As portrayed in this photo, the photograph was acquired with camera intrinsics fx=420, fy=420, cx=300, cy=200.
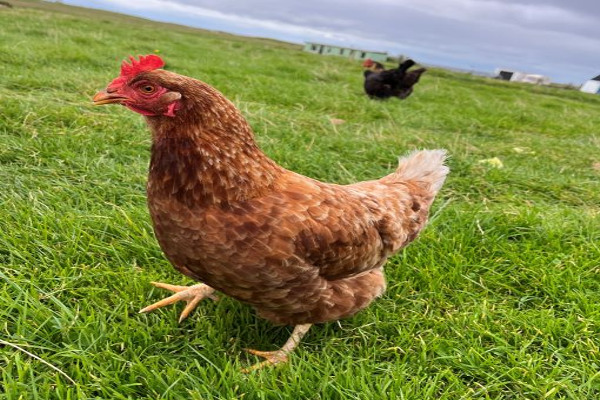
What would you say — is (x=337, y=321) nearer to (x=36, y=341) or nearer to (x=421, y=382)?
(x=421, y=382)

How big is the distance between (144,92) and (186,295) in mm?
1013

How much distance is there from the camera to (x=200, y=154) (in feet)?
4.94

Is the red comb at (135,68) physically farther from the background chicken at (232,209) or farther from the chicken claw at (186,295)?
the chicken claw at (186,295)

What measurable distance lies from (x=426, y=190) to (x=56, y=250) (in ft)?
6.67

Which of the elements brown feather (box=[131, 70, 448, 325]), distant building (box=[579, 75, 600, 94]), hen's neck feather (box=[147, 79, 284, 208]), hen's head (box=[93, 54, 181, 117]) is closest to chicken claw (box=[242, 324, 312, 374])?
brown feather (box=[131, 70, 448, 325])

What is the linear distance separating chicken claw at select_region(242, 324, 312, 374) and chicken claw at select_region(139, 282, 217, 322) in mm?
348

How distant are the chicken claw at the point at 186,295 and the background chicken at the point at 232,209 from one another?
107mm

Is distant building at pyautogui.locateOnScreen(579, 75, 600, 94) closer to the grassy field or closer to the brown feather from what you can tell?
the grassy field

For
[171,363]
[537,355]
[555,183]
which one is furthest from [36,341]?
[555,183]

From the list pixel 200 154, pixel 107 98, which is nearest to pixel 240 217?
pixel 200 154

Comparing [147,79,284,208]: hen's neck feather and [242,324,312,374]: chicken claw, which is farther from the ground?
[147,79,284,208]: hen's neck feather

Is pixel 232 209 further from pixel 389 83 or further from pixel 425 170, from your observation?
pixel 389 83

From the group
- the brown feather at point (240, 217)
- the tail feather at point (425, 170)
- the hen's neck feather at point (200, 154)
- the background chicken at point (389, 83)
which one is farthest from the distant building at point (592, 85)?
the hen's neck feather at point (200, 154)

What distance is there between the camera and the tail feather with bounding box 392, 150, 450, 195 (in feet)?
8.44
